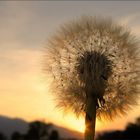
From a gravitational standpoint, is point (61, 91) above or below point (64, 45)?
below

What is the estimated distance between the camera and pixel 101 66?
11.6 metres

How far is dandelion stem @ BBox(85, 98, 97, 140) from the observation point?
11.4 m

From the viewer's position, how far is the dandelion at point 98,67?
11.7 meters

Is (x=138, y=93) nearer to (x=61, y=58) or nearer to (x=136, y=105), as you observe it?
(x=136, y=105)

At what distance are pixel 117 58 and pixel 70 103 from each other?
174cm

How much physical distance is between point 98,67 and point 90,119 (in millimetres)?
1368

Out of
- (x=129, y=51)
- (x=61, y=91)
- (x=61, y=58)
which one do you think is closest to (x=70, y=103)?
(x=61, y=91)

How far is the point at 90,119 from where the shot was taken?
11.7m

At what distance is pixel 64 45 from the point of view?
484 inches

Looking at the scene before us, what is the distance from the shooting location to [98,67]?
11539mm

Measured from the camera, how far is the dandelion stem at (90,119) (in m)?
11.4

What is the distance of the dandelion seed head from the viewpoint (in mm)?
11781

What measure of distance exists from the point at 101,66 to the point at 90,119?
4.60 ft

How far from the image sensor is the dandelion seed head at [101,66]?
1178 centimetres
